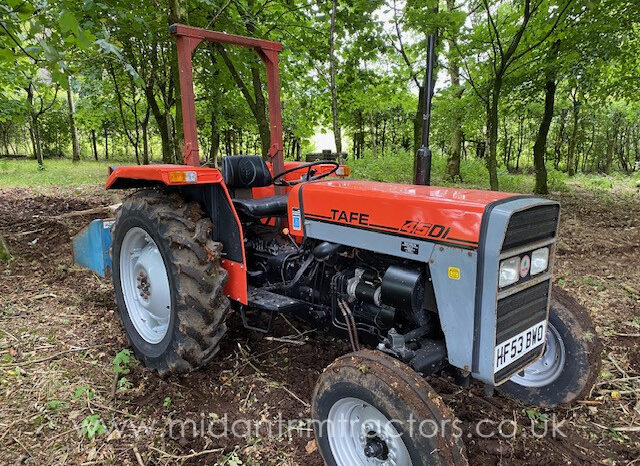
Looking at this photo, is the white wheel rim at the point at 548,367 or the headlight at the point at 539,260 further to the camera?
the white wheel rim at the point at 548,367

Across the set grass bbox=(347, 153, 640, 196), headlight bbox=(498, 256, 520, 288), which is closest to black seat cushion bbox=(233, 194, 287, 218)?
headlight bbox=(498, 256, 520, 288)

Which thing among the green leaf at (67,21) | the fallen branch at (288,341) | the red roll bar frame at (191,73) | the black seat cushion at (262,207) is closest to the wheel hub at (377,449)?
the fallen branch at (288,341)

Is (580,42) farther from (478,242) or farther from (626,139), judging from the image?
(626,139)

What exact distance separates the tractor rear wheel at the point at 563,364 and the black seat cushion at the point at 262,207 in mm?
1751

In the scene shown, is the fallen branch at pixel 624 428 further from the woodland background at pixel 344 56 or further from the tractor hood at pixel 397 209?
the woodland background at pixel 344 56

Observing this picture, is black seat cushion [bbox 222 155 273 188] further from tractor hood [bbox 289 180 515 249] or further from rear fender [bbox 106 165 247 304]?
tractor hood [bbox 289 180 515 249]

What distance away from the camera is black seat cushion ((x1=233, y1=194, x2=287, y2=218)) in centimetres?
280

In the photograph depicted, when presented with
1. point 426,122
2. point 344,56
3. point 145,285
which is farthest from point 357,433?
point 344,56

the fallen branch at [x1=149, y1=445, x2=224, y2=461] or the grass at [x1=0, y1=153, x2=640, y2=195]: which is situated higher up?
the grass at [x1=0, y1=153, x2=640, y2=195]

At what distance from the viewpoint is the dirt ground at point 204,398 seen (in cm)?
207

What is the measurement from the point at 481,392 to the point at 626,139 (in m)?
26.3

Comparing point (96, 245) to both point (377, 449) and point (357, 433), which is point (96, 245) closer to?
point (357, 433)

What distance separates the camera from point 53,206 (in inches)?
261

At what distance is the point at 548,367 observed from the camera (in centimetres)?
248
